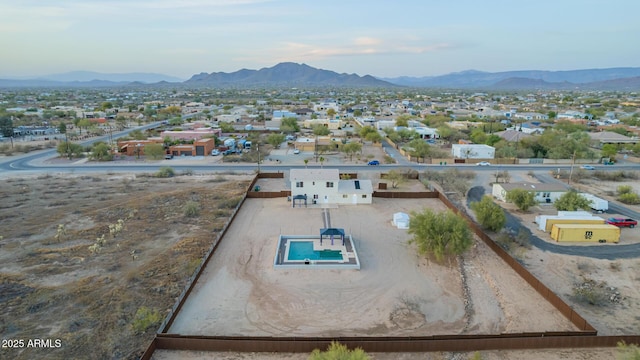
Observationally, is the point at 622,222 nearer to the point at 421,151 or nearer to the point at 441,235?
the point at 441,235

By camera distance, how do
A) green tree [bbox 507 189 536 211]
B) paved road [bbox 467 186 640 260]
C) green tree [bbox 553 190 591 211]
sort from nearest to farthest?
paved road [bbox 467 186 640 260]
green tree [bbox 553 190 591 211]
green tree [bbox 507 189 536 211]

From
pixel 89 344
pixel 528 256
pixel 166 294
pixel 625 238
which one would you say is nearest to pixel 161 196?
pixel 166 294

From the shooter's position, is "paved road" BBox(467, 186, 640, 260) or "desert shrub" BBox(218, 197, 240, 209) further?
"desert shrub" BBox(218, 197, 240, 209)

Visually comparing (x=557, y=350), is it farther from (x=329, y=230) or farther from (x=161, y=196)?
(x=161, y=196)

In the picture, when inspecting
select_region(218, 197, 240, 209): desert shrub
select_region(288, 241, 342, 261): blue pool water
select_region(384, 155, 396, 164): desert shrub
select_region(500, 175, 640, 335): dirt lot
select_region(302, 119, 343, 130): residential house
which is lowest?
select_region(500, 175, 640, 335): dirt lot

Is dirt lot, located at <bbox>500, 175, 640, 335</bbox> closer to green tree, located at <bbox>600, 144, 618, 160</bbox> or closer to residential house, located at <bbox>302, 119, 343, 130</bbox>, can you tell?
green tree, located at <bbox>600, 144, 618, 160</bbox>

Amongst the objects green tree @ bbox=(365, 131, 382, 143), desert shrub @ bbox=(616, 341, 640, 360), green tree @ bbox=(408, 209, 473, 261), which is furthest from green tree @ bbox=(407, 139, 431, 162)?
desert shrub @ bbox=(616, 341, 640, 360)
